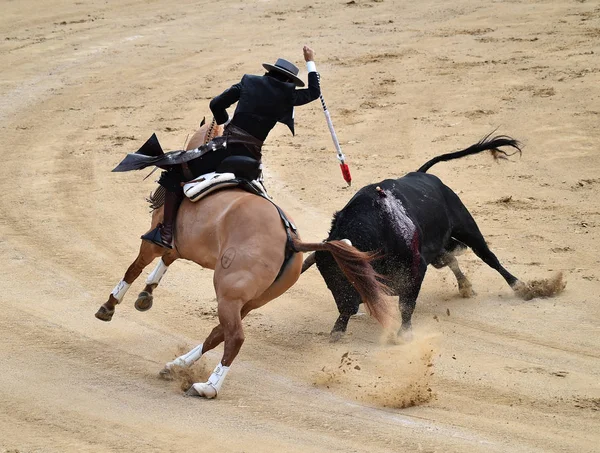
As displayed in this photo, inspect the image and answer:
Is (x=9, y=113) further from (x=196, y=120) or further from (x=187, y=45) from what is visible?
(x=187, y=45)

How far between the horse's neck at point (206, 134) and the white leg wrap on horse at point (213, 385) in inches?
73.9

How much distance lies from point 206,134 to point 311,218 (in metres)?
2.89

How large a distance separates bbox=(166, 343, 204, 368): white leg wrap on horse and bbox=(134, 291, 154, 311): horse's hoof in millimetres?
871

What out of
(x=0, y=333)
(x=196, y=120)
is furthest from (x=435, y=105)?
(x=0, y=333)

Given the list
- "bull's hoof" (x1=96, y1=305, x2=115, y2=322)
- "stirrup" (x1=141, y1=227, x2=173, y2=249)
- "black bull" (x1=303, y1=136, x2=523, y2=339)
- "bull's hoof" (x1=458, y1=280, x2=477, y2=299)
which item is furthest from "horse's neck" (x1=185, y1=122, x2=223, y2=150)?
"bull's hoof" (x1=458, y1=280, x2=477, y2=299)

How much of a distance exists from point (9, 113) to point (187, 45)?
374 cm

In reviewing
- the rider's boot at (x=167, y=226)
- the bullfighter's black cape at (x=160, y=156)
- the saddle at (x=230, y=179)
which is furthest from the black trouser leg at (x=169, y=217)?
the bullfighter's black cape at (x=160, y=156)

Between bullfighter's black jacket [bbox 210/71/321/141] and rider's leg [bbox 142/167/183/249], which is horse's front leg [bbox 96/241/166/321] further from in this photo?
bullfighter's black jacket [bbox 210/71/321/141]

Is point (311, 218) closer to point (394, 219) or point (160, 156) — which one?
point (394, 219)

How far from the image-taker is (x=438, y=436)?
19.7 ft

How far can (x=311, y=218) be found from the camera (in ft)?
33.9

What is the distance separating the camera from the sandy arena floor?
630 centimetres

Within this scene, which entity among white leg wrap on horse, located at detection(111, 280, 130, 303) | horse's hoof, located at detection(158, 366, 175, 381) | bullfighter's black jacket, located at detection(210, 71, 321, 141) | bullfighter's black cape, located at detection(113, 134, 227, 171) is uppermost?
bullfighter's black jacket, located at detection(210, 71, 321, 141)

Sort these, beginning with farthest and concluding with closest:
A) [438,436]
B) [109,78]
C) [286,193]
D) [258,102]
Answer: [109,78]
[286,193]
[258,102]
[438,436]
